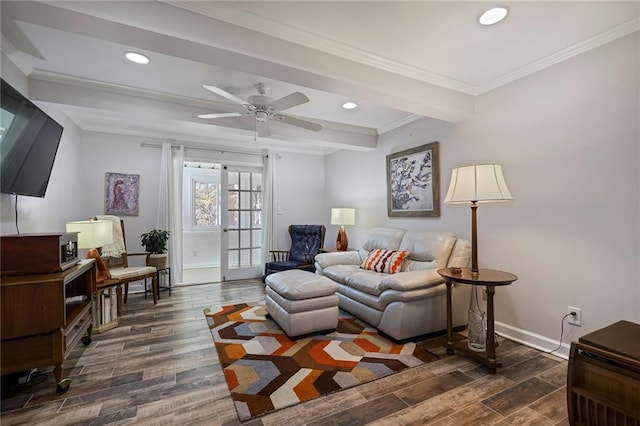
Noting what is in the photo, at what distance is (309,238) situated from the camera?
16.2ft

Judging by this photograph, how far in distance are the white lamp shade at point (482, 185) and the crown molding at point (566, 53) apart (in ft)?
3.36

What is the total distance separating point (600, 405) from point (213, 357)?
2428 mm

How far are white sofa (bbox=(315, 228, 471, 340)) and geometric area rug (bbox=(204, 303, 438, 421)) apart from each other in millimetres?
186

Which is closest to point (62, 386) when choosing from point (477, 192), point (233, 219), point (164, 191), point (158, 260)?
point (158, 260)

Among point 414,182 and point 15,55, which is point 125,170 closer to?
point 15,55

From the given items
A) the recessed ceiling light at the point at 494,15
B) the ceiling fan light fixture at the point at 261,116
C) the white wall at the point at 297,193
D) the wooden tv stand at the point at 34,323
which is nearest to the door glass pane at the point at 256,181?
the white wall at the point at 297,193

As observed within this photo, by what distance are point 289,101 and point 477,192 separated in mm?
1764

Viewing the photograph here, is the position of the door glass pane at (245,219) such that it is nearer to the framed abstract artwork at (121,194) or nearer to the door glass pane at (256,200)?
the door glass pane at (256,200)

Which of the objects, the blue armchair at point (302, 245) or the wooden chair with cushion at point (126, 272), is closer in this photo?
the wooden chair with cushion at point (126, 272)

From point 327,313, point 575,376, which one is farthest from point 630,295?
point 327,313

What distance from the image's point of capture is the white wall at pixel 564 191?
1.97 meters

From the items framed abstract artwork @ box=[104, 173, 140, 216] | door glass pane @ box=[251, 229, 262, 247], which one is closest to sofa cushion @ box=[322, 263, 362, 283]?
door glass pane @ box=[251, 229, 262, 247]

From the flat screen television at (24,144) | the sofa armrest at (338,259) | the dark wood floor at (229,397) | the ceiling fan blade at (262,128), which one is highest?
the ceiling fan blade at (262,128)

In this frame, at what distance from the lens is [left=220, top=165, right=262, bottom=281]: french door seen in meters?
4.97
